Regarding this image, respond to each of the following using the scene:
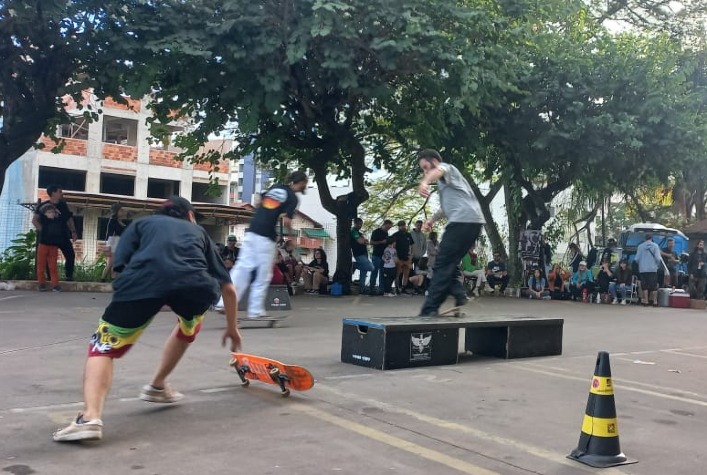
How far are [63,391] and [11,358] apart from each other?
1.71 m

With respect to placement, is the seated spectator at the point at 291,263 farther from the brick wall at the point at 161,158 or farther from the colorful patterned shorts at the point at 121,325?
the brick wall at the point at 161,158

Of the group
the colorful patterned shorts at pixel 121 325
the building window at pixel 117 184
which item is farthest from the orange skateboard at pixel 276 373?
the building window at pixel 117 184

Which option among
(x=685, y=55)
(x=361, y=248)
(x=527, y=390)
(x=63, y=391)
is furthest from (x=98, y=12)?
(x=685, y=55)

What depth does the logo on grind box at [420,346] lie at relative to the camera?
684 cm

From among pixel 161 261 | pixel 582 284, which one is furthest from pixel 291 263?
pixel 161 261

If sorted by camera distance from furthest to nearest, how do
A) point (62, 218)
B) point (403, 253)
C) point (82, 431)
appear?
point (403, 253) → point (62, 218) → point (82, 431)

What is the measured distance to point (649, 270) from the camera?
1756 centimetres

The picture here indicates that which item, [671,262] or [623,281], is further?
[671,262]

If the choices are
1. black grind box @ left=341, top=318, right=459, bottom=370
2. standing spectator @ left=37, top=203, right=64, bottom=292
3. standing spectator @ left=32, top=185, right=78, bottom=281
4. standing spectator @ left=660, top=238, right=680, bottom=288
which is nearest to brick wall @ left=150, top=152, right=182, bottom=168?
standing spectator @ left=32, top=185, right=78, bottom=281

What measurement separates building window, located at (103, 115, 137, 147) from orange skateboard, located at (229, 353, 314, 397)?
133ft

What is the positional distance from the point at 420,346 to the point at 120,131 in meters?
42.0

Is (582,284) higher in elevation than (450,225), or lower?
lower

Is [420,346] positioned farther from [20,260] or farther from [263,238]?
[20,260]

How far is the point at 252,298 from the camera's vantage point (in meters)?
8.79
